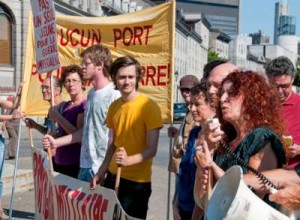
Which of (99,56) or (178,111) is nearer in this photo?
(99,56)

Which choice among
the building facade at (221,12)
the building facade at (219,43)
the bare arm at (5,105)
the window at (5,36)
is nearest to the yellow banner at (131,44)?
the bare arm at (5,105)

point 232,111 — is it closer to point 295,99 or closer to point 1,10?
point 295,99

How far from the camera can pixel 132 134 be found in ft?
14.4

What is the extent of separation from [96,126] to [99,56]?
1.97 feet

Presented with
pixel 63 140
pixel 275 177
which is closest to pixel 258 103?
pixel 275 177

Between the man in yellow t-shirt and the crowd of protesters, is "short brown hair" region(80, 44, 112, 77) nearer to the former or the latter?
the crowd of protesters

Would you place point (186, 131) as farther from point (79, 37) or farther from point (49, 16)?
point (79, 37)

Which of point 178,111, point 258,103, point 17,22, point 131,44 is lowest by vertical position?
point 178,111

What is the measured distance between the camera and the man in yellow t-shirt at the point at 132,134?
434 cm

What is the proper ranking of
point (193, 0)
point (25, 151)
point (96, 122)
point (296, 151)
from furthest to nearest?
point (193, 0) < point (25, 151) < point (96, 122) < point (296, 151)

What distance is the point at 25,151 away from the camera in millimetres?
16922

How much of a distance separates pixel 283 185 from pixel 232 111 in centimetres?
56

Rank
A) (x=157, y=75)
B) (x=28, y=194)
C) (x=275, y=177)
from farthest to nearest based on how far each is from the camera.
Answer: (x=28, y=194), (x=157, y=75), (x=275, y=177)

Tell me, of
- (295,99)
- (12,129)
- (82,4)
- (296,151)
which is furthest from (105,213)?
(82,4)
